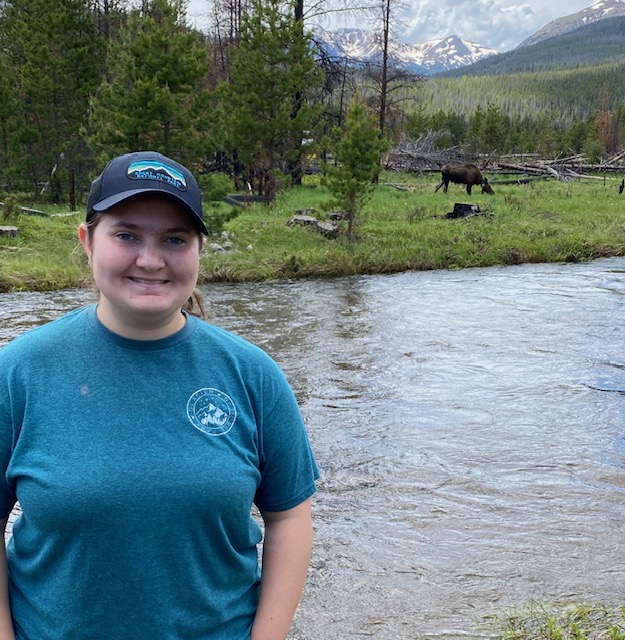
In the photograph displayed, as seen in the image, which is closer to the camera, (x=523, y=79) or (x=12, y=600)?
(x=12, y=600)

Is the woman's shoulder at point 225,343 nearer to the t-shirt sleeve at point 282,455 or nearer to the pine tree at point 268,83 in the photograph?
the t-shirt sleeve at point 282,455

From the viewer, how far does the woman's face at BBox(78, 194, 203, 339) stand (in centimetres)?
163

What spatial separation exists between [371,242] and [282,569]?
46.9 feet

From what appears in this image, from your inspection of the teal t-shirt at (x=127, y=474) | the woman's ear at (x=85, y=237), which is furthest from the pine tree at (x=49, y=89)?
the teal t-shirt at (x=127, y=474)

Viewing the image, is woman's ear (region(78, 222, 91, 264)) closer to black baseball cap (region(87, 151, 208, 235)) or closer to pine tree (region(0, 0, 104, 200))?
black baseball cap (region(87, 151, 208, 235))

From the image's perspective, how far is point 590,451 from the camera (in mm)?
5953

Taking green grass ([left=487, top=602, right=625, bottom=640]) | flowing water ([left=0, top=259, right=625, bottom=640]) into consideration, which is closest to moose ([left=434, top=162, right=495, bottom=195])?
flowing water ([left=0, top=259, right=625, bottom=640])

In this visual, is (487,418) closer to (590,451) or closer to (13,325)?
(590,451)

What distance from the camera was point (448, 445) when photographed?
6070mm

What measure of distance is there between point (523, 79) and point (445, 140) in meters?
111

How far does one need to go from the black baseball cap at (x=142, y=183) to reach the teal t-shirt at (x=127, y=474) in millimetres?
285

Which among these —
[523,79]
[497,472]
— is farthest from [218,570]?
Answer: [523,79]

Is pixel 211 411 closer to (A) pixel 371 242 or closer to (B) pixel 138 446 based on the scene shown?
(B) pixel 138 446

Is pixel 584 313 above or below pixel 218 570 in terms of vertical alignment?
below
